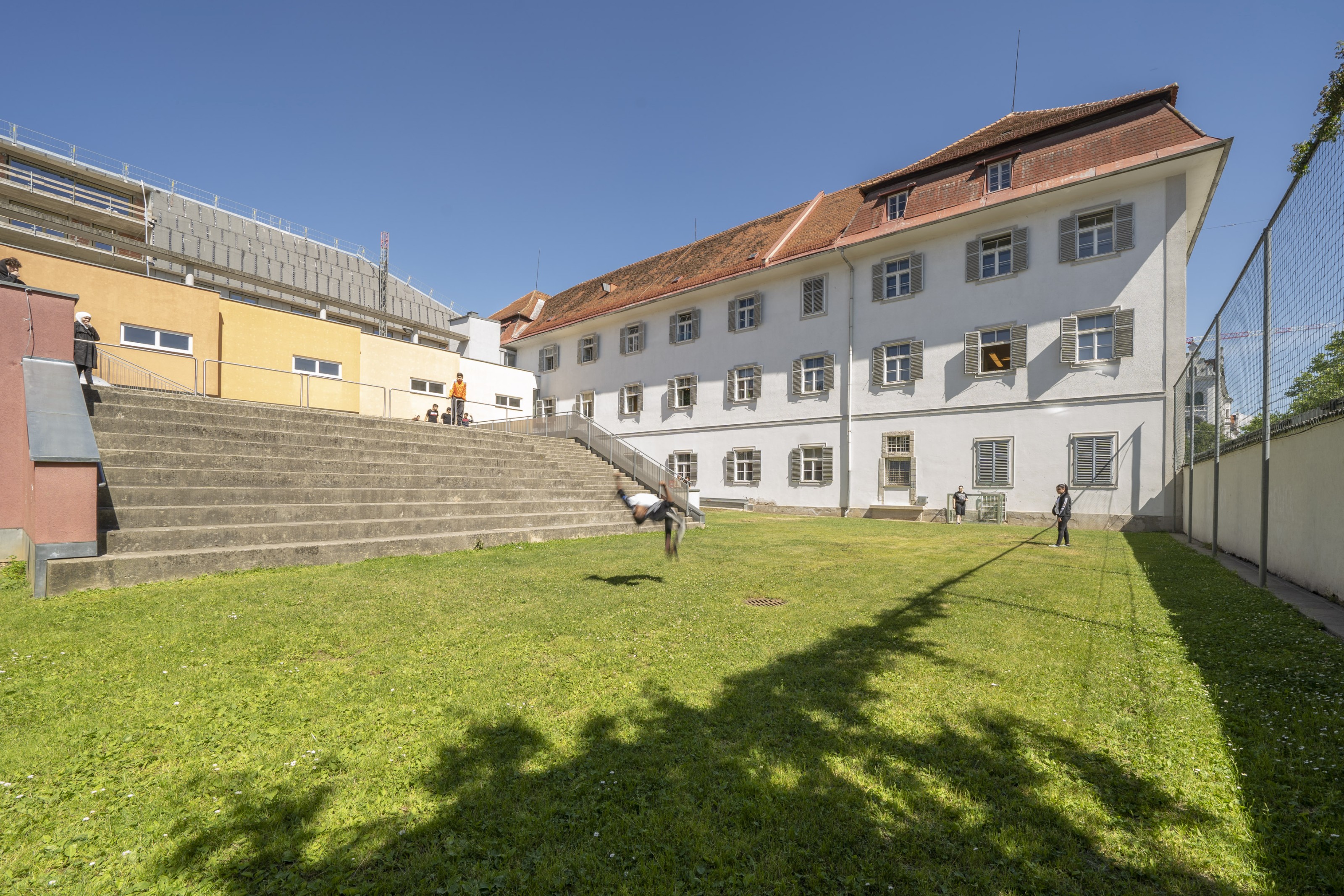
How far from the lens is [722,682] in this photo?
4.39 metres

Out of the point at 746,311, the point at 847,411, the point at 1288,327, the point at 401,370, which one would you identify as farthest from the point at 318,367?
the point at 1288,327

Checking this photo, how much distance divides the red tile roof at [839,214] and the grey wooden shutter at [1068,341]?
16.6 ft

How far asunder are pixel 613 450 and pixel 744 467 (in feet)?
26.9

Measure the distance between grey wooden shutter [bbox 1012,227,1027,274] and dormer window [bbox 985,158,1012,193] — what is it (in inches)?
71.3

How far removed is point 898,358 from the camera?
22.5 meters

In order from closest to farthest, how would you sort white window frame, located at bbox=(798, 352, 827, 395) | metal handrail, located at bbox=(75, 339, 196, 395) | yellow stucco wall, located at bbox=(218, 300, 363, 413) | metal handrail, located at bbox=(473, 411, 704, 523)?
metal handrail, located at bbox=(75, 339, 196, 395) → metal handrail, located at bbox=(473, 411, 704, 523) → yellow stucco wall, located at bbox=(218, 300, 363, 413) → white window frame, located at bbox=(798, 352, 827, 395)

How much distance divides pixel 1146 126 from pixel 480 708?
80.0ft

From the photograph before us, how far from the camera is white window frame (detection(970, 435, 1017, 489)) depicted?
19.8 m

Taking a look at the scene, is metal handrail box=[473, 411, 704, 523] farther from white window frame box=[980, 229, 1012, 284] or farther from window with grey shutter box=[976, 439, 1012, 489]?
white window frame box=[980, 229, 1012, 284]

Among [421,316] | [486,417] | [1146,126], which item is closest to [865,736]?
[1146,126]

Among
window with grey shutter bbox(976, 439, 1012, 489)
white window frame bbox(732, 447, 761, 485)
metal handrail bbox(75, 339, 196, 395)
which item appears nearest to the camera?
metal handrail bbox(75, 339, 196, 395)

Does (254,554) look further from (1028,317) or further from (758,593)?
(1028,317)

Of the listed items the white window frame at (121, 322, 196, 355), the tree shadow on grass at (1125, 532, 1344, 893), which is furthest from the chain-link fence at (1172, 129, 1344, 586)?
the white window frame at (121, 322, 196, 355)

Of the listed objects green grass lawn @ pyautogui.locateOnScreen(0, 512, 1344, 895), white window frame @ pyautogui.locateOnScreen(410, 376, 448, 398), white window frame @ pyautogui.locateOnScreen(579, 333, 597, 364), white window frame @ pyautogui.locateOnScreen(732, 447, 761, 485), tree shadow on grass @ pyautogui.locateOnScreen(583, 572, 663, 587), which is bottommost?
tree shadow on grass @ pyautogui.locateOnScreen(583, 572, 663, 587)
